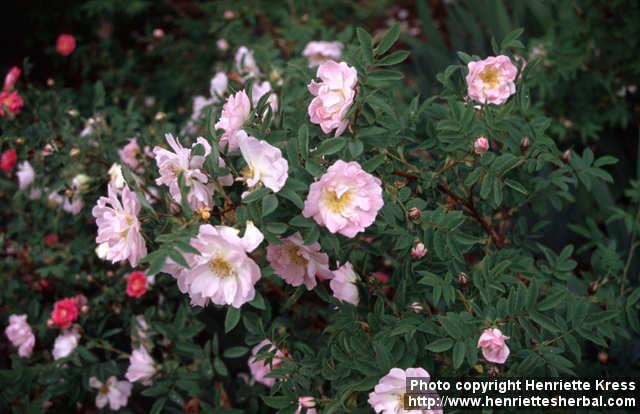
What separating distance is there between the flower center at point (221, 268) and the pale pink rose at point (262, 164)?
0.12 meters

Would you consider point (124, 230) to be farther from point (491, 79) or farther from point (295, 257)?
point (491, 79)

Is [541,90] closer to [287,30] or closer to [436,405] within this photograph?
[287,30]

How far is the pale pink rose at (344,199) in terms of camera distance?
3.43 feet

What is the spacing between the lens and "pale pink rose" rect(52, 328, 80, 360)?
1.75 m

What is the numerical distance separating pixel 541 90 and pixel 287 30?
1.06 m

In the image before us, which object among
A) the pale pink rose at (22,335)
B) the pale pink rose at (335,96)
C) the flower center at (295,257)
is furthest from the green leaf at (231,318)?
the pale pink rose at (22,335)

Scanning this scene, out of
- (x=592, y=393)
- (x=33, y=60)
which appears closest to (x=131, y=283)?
(x=592, y=393)

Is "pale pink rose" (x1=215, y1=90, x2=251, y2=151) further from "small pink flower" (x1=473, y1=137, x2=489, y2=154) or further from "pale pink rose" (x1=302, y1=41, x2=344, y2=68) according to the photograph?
"pale pink rose" (x1=302, y1=41, x2=344, y2=68)

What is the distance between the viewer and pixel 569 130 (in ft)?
7.98

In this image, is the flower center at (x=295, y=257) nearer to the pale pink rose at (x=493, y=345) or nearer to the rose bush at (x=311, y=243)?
the rose bush at (x=311, y=243)

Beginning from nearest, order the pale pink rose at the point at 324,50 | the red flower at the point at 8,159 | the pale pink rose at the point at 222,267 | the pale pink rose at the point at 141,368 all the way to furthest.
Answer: the pale pink rose at the point at 222,267, the pale pink rose at the point at 141,368, the red flower at the point at 8,159, the pale pink rose at the point at 324,50

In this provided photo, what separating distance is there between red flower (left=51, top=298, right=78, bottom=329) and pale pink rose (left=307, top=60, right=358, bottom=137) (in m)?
1.01

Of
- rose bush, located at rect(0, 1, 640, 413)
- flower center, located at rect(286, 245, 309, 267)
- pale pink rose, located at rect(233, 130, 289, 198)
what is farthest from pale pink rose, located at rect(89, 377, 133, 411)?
pale pink rose, located at rect(233, 130, 289, 198)

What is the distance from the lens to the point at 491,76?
54.6 inches
